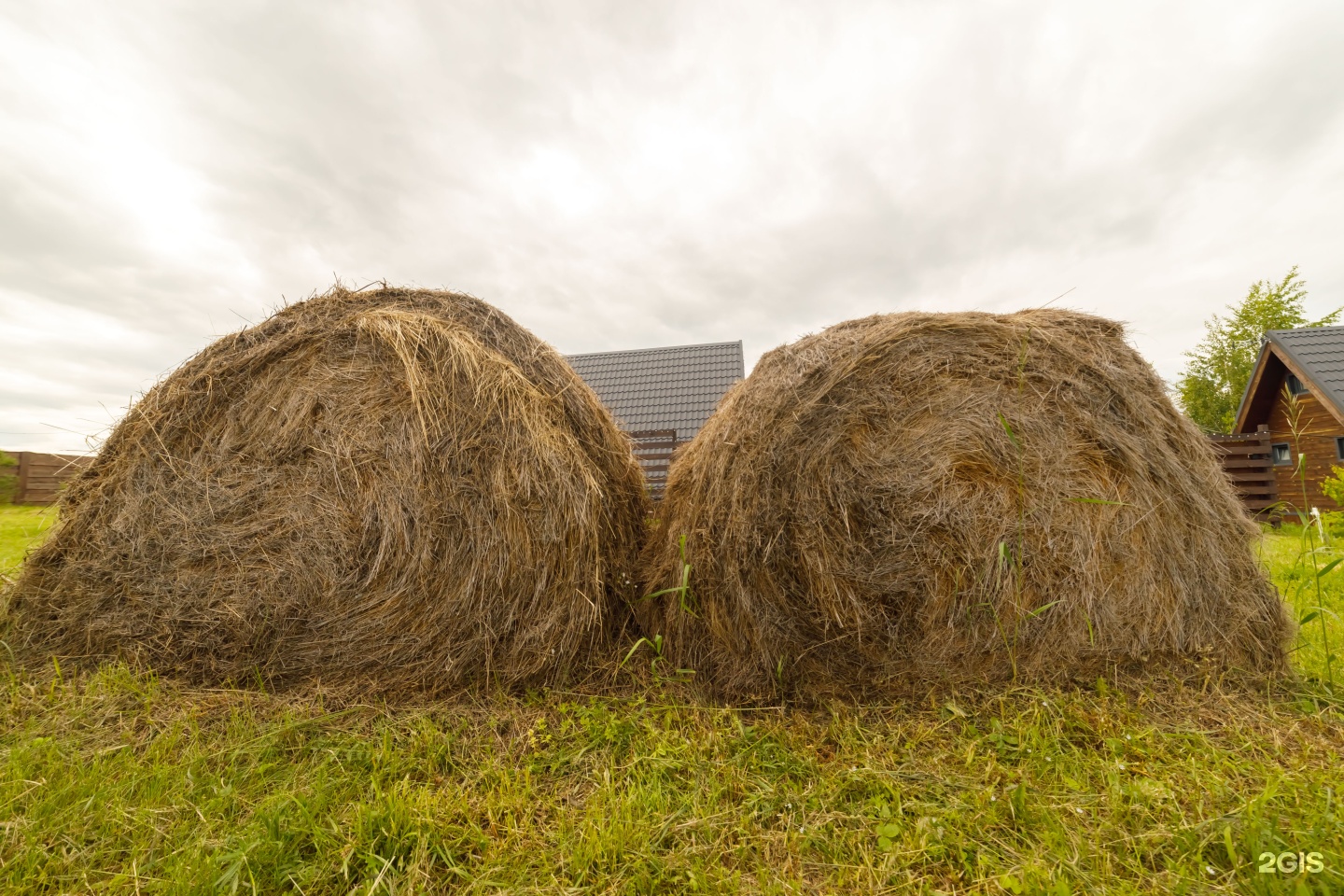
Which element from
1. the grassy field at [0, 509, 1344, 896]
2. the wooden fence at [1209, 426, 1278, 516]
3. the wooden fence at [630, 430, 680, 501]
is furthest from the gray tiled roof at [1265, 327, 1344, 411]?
the grassy field at [0, 509, 1344, 896]

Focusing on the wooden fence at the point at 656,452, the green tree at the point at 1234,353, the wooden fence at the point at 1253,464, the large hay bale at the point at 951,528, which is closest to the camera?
the large hay bale at the point at 951,528

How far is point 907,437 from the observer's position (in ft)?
9.59

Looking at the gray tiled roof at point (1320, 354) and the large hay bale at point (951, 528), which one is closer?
the large hay bale at point (951, 528)

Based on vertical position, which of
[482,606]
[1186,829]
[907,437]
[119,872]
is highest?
[907,437]

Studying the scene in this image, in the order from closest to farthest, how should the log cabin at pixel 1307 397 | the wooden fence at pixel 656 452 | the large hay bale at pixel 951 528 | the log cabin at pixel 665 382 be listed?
the large hay bale at pixel 951 528, the wooden fence at pixel 656 452, the log cabin at pixel 1307 397, the log cabin at pixel 665 382

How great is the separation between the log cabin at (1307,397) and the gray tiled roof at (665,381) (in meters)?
10.6

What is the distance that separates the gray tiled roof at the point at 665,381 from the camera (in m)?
12.0

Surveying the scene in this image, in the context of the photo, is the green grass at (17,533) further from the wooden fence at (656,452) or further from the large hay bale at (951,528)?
the wooden fence at (656,452)

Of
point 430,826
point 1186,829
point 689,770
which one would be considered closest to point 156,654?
point 430,826

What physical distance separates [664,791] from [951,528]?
173 centimetres

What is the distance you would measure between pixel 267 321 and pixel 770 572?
3.29 meters

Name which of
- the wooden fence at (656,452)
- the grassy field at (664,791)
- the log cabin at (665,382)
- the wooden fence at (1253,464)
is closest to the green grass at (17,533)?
the grassy field at (664,791)

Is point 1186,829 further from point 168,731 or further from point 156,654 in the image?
point 156,654

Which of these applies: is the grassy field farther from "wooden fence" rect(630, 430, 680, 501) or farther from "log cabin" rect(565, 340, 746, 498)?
"log cabin" rect(565, 340, 746, 498)
